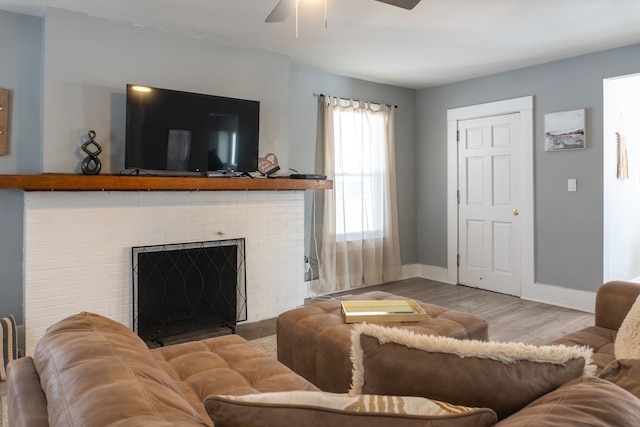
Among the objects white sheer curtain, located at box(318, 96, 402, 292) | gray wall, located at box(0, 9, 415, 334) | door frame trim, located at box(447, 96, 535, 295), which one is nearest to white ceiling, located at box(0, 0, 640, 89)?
gray wall, located at box(0, 9, 415, 334)

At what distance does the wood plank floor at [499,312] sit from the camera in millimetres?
3517

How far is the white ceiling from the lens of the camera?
3.02m

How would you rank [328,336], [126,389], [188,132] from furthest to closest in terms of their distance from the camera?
[188,132]
[328,336]
[126,389]

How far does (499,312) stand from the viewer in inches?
163

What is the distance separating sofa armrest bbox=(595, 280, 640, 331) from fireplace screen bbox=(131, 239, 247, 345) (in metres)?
2.61

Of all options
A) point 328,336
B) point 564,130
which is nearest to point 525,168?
point 564,130

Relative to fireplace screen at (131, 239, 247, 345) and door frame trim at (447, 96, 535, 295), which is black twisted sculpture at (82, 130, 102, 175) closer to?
fireplace screen at (131, 239, 247, 345)

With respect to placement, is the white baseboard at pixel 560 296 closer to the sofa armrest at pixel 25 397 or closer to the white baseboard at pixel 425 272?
the white baseboard at pixel 425 272

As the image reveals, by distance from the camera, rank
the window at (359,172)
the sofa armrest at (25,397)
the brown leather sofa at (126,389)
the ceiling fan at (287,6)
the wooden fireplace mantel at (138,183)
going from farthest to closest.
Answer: the window at (359,172) → the wooden fireplace mantel at (138,183) → the ceiling fan at (287,6) → the sofa armrest at (25,397) → the brown leather sofa at (126,389)

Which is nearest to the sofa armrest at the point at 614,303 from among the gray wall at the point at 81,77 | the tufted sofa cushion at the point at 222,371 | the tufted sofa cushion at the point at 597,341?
the tufted sofa cushion at the point at 597,341

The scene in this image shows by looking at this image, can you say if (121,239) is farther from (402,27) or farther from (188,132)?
(402,27)

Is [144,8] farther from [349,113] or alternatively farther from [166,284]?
[349,113]

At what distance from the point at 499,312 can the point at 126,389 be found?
12.9 feet

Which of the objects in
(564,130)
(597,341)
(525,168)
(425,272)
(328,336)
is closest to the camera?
(597,341)
